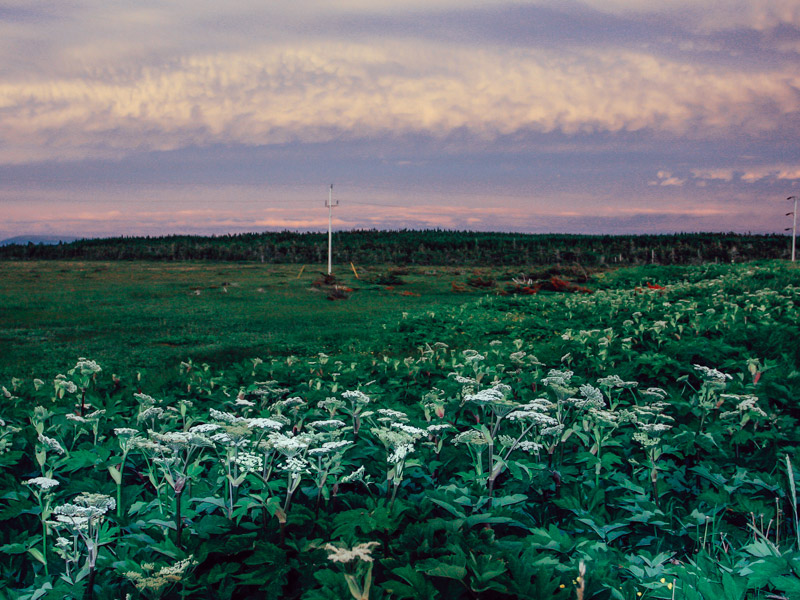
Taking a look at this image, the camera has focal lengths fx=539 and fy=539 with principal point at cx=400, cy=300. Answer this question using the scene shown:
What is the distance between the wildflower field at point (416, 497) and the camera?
→ 2.66m

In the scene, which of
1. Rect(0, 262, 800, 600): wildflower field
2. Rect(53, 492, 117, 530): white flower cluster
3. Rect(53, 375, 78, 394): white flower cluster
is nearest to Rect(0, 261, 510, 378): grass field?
Rect(53, 375, 78, 394): white flower cluster

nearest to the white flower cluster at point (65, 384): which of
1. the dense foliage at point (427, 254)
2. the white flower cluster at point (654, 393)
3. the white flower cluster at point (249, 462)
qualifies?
the white flower cluster at point (249, 462)

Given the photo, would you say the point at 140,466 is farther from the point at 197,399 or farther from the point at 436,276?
the point at 436,276

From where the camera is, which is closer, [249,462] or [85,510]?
[85,510]

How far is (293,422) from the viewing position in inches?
202

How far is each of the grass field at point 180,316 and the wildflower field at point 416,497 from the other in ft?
15.6

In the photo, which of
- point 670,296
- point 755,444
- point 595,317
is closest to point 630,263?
point 670,296

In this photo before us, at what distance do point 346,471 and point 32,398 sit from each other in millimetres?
5446

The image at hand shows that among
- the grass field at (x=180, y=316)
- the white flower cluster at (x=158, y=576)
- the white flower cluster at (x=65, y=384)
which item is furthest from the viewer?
the grass field at (x=180, y=316)

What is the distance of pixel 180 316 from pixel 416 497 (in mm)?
14147

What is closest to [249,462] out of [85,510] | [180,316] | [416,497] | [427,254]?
[85,510]

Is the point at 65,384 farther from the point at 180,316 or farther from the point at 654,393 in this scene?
the point at 180,316

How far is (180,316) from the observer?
1611 cm

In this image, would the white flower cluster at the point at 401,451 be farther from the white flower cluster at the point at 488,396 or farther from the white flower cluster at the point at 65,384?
the white flower cluster at the point at 65,384
